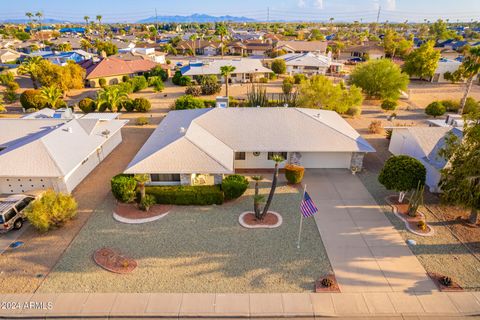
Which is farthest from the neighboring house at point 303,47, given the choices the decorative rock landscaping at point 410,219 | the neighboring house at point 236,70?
the decorative rock landscaping at point 410,219

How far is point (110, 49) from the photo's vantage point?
96875mm

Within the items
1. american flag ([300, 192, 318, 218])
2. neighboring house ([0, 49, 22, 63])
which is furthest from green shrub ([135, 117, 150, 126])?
neighboring house ([0, 49, 22, 63])

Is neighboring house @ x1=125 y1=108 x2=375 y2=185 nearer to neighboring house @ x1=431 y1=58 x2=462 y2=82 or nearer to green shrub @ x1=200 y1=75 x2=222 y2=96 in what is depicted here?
green shrub @ x1=200 y1=75 x2=222 y2=96

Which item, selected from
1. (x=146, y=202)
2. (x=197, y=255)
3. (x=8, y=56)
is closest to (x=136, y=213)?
(x=146, y=202)

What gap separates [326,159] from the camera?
85.9 feet

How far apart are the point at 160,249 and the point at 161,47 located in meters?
113

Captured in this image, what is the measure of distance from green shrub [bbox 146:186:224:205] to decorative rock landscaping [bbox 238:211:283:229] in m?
2.24

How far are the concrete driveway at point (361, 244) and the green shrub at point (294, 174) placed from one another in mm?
956

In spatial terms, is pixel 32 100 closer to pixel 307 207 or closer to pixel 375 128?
pixel 307 207

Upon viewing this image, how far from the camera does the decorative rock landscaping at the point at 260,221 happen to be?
61.4ft

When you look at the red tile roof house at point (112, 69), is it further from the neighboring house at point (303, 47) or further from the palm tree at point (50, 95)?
the neighboring house at point (303, 47)

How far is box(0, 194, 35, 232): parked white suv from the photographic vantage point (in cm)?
1745

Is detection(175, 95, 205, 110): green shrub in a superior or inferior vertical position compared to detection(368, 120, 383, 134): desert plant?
superior

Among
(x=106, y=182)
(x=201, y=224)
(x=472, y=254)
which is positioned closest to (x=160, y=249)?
(x=201, y=224)
